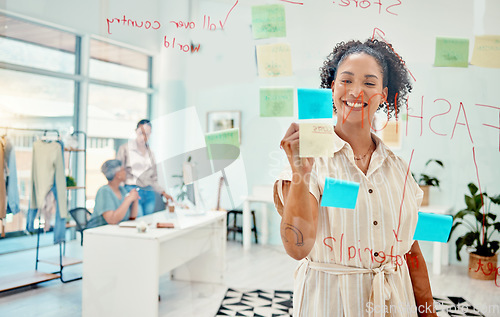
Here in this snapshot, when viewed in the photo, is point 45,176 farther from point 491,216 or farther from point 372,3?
point 491,216

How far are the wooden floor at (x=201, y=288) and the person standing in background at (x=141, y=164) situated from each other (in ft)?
1.21

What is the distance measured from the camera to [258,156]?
1.16 meters

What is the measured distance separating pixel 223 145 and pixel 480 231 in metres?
0.79

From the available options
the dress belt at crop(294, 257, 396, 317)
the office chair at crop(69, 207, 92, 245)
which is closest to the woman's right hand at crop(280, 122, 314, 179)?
the dress belt at crop(294, 257, 396, 317)

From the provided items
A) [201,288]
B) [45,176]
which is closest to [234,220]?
[201,288]

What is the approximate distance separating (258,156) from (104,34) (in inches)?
26.7

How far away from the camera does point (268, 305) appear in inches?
73.0

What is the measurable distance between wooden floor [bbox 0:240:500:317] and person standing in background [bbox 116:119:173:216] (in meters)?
0.37

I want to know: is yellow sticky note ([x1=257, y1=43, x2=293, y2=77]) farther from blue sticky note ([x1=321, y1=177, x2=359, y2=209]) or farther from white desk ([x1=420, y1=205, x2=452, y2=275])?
white desk ([x1=420, y1=205, x2=452, y2=275])

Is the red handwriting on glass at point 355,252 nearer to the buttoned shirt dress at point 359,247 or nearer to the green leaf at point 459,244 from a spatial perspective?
the buttoned shirt dress at point 359,247

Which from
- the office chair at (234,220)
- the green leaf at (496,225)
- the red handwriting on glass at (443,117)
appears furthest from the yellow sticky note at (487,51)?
the office chair at (234,220)

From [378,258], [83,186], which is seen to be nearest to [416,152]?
[378,258]

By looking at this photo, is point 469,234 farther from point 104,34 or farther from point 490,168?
point 104,34

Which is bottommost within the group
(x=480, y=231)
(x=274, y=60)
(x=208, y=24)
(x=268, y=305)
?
(x=268, y=305)
